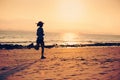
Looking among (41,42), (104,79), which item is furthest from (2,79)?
(41,42)

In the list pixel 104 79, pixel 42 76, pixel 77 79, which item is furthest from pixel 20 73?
pixel 104 79

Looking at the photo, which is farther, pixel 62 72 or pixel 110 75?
pixel 62 72

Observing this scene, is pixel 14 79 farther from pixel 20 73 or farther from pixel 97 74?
pixel 97 74

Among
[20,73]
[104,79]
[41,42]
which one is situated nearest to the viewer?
[104,79]

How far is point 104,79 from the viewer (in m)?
10.1

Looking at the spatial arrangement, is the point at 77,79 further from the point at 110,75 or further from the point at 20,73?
the point at 20,73

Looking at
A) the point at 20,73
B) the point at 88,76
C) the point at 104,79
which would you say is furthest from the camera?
the point at 20,73

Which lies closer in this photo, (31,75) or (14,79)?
(14,79)

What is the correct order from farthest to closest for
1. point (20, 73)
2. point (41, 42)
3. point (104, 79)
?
point (41, 42) → point (20, 73) → point (104, 79)

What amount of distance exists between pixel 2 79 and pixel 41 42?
298 inches

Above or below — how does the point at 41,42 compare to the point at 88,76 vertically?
above

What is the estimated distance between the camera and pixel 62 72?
11914 mm

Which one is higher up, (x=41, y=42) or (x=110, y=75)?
(x=41, y=42)

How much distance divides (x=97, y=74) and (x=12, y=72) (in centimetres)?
372
